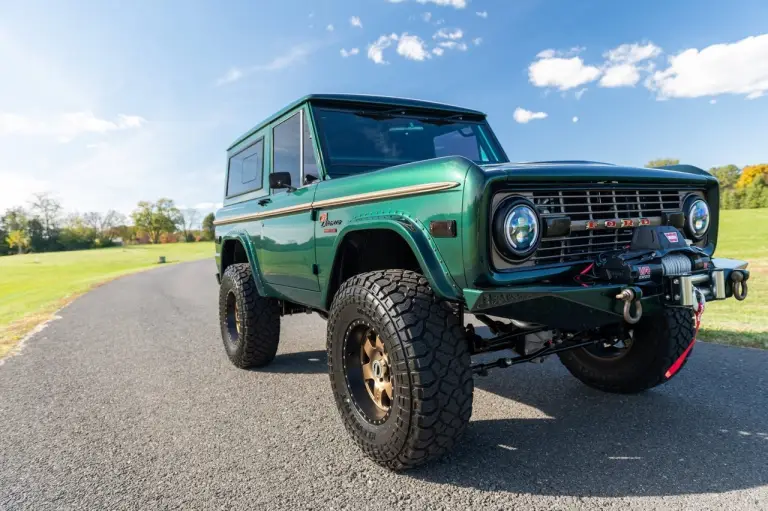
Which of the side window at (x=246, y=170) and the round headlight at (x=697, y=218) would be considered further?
the side window at (x=246, y=170)

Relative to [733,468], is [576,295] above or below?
above

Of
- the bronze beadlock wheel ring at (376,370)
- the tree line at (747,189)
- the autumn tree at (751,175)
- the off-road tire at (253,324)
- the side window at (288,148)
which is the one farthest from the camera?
the autumn tree at (751,175)

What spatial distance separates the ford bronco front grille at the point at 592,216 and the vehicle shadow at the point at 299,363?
9.10 ft

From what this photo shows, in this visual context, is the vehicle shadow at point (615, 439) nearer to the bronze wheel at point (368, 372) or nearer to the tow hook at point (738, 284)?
the bronze wheel at point (368, 372)

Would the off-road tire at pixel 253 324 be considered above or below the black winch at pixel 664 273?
below

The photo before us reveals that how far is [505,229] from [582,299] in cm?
47

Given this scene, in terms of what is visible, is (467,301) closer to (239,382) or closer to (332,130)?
(332,130)

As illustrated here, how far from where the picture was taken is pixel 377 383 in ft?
9.52

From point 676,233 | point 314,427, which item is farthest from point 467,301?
point 314,427

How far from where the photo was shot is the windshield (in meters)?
3.73

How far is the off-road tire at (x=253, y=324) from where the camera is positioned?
4613 millimetres

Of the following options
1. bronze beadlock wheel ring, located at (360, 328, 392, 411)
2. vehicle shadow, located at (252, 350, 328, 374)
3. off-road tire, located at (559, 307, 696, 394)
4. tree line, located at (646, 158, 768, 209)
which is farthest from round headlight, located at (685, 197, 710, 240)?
tree line, located at (646, 158, 768, 209)

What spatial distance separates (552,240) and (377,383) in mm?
1264

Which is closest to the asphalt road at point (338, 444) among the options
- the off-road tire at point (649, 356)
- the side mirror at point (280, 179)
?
the off-road tire at point (649, 356)
